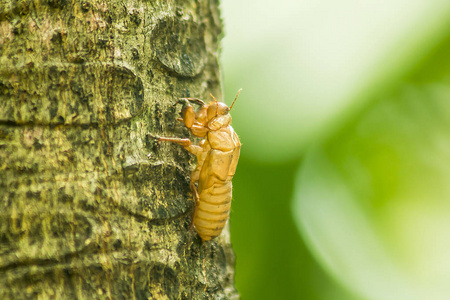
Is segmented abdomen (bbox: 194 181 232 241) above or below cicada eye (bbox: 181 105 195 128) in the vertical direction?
below

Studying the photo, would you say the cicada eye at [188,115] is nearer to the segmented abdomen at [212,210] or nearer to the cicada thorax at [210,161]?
the cicada thorax at [210,161]

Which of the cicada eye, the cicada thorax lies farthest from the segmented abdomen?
the cicada eye

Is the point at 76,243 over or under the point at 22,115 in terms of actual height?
under

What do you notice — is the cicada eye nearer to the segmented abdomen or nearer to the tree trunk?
the tree trunk

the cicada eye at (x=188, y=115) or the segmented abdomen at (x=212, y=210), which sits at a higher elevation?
the cicada eye at (x=188, y=115)

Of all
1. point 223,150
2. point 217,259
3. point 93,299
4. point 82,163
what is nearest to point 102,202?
point 82,163

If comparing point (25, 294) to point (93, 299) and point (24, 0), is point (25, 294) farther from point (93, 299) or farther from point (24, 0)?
point (24, 0)

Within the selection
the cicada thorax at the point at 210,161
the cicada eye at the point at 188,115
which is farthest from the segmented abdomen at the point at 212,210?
the cicada eye at the point at 188,115
